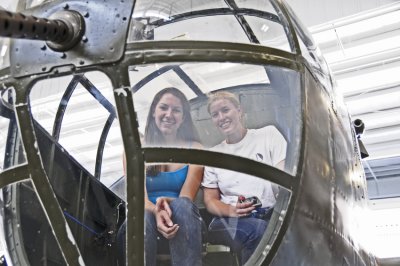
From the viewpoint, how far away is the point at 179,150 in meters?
1.81

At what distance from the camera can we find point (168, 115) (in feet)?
7.14

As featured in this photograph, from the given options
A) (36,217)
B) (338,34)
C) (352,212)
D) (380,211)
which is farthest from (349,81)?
(36,217)

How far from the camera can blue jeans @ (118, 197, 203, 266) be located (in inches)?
81.7

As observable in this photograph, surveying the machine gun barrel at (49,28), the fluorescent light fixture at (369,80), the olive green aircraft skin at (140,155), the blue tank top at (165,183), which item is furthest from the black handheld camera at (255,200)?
the fluorescent light fixture at (369,80)

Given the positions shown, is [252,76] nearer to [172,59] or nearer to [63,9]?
[172,59]

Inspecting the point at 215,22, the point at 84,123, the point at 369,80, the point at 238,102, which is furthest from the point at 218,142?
the point at 369,80

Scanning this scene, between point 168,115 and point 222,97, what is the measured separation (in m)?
0.26

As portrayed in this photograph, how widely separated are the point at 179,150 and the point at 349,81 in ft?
27.7

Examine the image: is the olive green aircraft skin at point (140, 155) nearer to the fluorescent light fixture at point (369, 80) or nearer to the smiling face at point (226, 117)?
the smiling face at point (226, 117)

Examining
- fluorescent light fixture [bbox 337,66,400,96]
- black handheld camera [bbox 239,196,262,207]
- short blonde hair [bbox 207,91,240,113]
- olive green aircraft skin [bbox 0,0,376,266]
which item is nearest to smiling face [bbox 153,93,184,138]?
short blonde hair [bbox 207,91,240,113]

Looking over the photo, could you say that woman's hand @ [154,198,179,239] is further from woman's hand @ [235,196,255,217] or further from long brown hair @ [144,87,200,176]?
woman's hand @ [235,196,255,217]

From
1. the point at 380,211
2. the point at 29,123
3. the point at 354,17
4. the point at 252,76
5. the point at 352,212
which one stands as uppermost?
the point at 354,17

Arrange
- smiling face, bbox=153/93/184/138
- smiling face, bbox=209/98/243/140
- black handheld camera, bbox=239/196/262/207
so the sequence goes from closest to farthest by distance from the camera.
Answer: smiling face, bbox=153/93/184/138, black handheld camera, bbox=239/196/262/207, smiling face, bbox=209/98/243/140

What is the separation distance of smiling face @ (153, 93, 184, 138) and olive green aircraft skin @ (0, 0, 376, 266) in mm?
237
